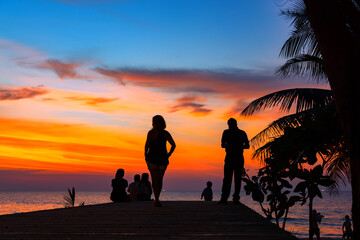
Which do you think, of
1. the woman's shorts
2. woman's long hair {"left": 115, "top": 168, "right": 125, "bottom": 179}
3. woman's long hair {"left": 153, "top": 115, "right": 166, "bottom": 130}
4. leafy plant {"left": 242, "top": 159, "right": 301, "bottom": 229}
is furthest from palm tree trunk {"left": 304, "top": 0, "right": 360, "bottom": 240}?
woman's long hair {"left": 115, "top": 168, "right": 125, "bottom": 179}

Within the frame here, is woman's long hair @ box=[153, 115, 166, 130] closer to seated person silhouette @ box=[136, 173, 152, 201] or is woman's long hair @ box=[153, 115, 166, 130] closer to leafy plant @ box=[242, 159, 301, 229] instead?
leafy plant @ box=[242, 159, 301, 229]

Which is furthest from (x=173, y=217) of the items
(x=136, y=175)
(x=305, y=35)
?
(x=305, y=35)

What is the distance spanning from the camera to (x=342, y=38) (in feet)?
13.0

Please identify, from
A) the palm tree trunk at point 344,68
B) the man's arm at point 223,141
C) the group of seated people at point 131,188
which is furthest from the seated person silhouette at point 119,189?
the palm tree trunk at point 344,68

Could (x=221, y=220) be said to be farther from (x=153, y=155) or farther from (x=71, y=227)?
(x=153, y=155)

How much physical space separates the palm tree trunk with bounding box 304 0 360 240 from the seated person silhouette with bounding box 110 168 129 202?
9504 mm

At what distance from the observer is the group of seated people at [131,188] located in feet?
42.2

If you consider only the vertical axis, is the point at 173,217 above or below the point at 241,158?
below

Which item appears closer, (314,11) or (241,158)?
(314,11)

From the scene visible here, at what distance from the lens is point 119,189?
505 inches

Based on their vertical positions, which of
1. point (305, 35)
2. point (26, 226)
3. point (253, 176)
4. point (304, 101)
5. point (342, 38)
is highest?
point (305, 35)

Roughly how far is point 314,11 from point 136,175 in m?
11.1

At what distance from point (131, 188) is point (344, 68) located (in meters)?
11.2

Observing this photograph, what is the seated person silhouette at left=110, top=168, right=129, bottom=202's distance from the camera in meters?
12.8
